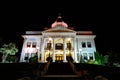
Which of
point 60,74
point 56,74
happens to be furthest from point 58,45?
point 60,74

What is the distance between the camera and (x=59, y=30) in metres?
36.6

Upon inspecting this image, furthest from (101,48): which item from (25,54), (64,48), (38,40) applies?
(25,54)

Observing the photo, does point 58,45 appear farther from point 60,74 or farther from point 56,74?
point 60,74

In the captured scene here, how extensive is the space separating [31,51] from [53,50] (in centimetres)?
527

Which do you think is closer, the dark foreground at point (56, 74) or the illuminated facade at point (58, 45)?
the dark foreground at point (56, 74)

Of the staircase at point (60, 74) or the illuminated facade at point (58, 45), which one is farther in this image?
the illuminated facade at point (58, 45)

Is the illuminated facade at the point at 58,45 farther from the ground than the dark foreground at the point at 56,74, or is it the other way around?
the illuminated facade at the point at 58,45

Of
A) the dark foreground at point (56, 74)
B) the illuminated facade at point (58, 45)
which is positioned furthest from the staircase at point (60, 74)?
the illuminated facade at point (58, 45)

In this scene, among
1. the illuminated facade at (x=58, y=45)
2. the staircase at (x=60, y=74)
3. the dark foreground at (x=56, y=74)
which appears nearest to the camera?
the dark foreground at (x=56, y=74)

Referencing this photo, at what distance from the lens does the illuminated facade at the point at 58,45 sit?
35.3 m

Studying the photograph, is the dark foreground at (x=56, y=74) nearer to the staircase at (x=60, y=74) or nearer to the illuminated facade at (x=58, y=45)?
the staircase at (x=60, y=74)

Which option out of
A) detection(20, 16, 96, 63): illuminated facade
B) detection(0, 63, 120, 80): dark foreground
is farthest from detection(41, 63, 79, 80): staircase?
detection(20, 16, 96, 63): illuminated facade

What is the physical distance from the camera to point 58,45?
37562mm

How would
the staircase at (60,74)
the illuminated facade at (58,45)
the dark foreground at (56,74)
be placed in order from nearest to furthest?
1. the dark foreground at (56,74)
2. the staircase at (60,74)
3. the illuminated facade at (58,45)
